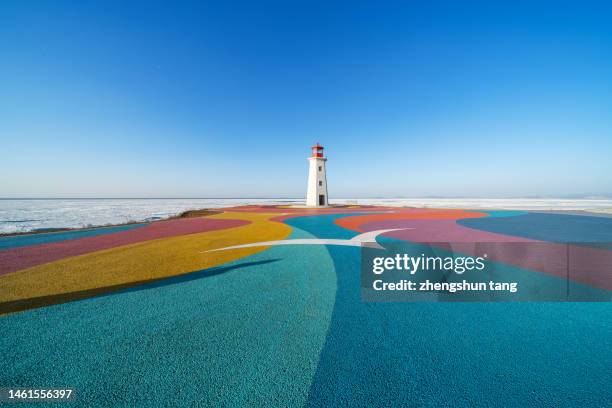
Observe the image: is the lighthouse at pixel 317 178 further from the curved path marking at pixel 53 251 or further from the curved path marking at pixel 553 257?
the curved path marking at pixel 53 251

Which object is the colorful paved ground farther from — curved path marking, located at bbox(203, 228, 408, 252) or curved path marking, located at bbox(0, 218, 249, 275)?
curved path marking, located at bbox(203, 228, 408, 252)

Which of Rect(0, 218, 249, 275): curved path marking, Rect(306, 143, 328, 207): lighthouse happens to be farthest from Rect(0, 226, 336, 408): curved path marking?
Rect(306, 143, 328, 207): lighthouse

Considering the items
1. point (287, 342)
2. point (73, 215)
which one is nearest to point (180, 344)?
point (287, 342)

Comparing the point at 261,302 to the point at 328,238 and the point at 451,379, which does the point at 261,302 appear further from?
the point at 328,238

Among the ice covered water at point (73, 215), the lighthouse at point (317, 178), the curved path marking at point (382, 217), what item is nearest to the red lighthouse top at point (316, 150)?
the lighthouse at point (317, 178)

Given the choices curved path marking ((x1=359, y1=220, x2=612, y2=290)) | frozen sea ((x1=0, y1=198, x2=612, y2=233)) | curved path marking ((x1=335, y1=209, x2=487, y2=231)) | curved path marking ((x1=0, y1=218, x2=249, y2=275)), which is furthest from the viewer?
frozen sea ((x1=0, y1=198, x2=612, y2=233))

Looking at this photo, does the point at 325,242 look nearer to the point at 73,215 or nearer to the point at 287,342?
the point at 287,342
